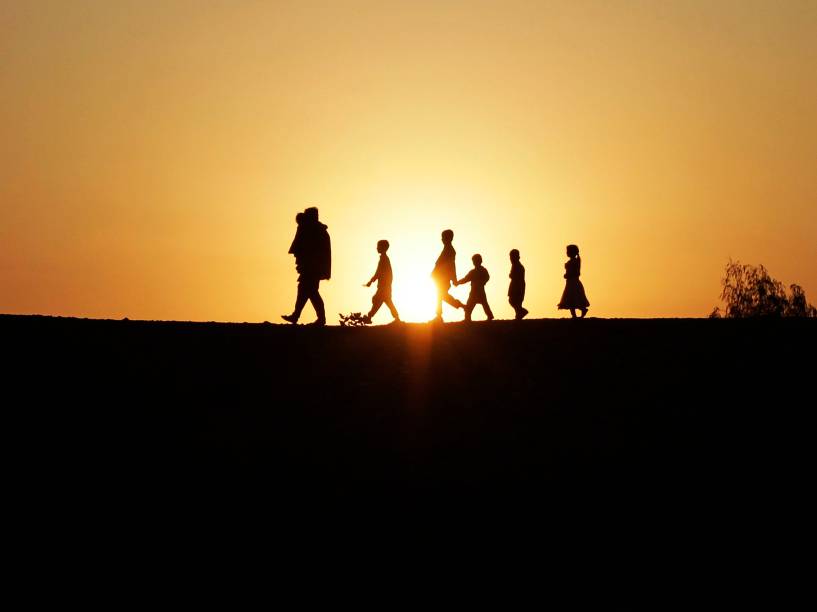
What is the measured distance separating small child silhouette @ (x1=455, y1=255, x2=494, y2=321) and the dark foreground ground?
4.27m

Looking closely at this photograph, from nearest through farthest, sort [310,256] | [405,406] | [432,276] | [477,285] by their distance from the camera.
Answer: [405,406], [310,256], [432,276], [477,285]

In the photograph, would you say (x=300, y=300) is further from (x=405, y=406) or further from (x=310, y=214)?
(x=405, y=406)

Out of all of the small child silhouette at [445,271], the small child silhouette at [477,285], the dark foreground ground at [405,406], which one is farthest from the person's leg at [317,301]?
the small child silhouette at [477,285]

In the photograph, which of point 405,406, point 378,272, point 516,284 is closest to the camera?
point 405,406

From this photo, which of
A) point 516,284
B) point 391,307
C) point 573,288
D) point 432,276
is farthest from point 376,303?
point 573,288

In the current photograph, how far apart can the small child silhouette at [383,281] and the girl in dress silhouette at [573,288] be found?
12.2ft

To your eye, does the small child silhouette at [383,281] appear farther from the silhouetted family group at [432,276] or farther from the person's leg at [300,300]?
the person's leg at [300,300]

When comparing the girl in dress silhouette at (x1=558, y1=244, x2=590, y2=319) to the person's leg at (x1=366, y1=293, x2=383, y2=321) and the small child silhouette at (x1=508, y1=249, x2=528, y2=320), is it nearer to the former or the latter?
the small child silhouette at (x1=508, y1=249, x2=528, y2=320)

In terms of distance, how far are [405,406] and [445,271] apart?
8794mm

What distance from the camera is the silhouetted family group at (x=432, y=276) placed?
22875 millimetres

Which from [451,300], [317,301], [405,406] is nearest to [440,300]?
[451,300]

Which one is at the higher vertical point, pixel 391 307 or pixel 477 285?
pixel 477 285

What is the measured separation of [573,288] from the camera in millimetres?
26453

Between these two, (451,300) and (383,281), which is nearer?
(383,281)
